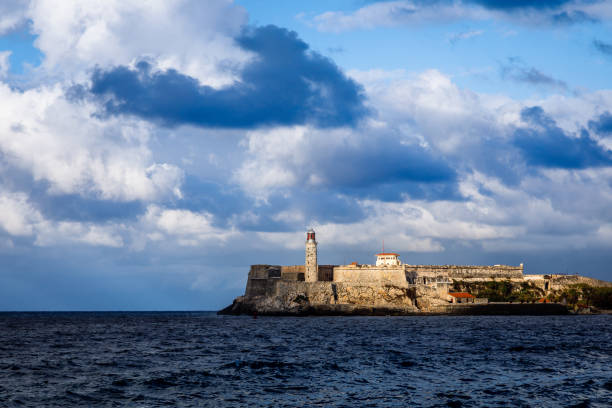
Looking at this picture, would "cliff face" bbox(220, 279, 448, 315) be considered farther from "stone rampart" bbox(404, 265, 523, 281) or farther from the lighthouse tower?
"stone rampart" bbox(404, 265, 523, 281)

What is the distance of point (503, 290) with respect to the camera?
106125 mm

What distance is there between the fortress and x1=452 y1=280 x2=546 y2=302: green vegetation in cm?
361

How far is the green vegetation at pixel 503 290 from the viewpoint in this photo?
344ft

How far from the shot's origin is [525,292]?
106938mm

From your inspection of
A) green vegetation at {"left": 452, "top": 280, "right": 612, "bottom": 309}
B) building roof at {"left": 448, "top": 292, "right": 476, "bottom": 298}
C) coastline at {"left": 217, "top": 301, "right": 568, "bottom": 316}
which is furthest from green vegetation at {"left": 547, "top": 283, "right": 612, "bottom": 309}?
building roof at {"left": 448, "top": 292, "right": 476, "bottom": 298}

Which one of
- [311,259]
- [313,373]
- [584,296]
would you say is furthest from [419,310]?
[313,373]

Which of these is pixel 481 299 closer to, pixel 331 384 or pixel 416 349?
pixel 416 349

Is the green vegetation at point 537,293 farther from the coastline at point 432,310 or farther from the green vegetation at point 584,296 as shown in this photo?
the coastline at point 432,310

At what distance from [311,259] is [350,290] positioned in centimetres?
785

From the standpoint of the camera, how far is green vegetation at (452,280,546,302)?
10481 cm

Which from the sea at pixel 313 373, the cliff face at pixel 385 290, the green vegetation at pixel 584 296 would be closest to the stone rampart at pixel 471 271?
the cliff face at pixel 385 290

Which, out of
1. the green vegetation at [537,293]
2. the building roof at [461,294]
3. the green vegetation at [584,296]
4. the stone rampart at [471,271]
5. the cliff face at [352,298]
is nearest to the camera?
the cliff face at [352,298]

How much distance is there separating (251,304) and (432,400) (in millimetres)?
84846

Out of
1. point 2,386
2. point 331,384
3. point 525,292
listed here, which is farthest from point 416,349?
point 525,292
